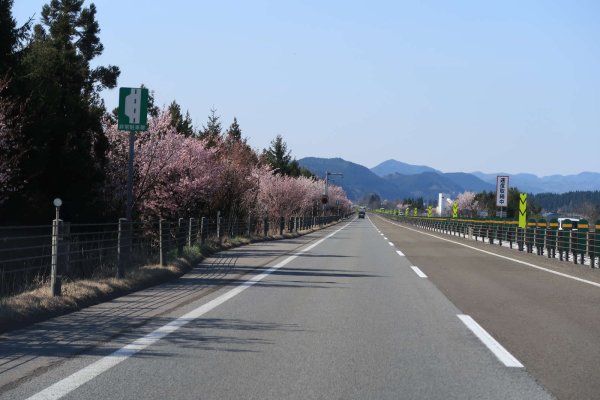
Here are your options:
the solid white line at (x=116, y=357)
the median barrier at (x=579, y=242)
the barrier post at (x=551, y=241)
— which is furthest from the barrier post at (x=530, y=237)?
the solid white line at (x=116, y=357)

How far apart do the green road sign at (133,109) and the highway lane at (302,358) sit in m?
4.35

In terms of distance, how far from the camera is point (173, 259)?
17062 mm

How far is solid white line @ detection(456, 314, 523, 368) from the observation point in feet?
21.6

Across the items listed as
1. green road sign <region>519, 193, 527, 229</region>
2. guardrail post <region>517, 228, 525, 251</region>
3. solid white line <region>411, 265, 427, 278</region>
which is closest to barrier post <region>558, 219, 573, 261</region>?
guardrail post <region>517, 228, 525, 251</region>

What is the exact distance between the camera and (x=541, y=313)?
1005 centimetres

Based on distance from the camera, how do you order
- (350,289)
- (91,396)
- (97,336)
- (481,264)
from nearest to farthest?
(91,396)
(97,336)
(350,289)
(481,264)

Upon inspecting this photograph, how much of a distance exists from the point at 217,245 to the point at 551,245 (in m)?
13.0

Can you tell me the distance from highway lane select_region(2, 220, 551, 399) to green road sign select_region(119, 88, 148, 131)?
14.3ft

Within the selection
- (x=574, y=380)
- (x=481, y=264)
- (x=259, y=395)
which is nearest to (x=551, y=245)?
(x=481, y=264)

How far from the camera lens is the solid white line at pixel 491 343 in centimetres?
658

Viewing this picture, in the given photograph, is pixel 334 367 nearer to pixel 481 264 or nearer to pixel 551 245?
pixel 481 264

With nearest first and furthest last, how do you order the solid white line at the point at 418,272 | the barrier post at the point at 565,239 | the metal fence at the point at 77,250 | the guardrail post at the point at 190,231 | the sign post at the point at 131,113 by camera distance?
the metal fence at the point at 77,250 < the sign post at the point at 131,113 < the solid white line at the point at 418,272 < the guardrail post at the point at 190,231 < the barrier post at the point at 565,239

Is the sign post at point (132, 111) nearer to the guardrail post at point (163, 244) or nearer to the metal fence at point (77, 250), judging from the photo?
the metal fence at point (77, 250)

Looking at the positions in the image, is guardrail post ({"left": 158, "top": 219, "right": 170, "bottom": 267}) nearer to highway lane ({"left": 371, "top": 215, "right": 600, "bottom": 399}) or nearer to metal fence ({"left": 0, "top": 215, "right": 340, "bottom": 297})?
metal fence ({"left": 0, "top": 215, "right": 340, "bottom": 297})
